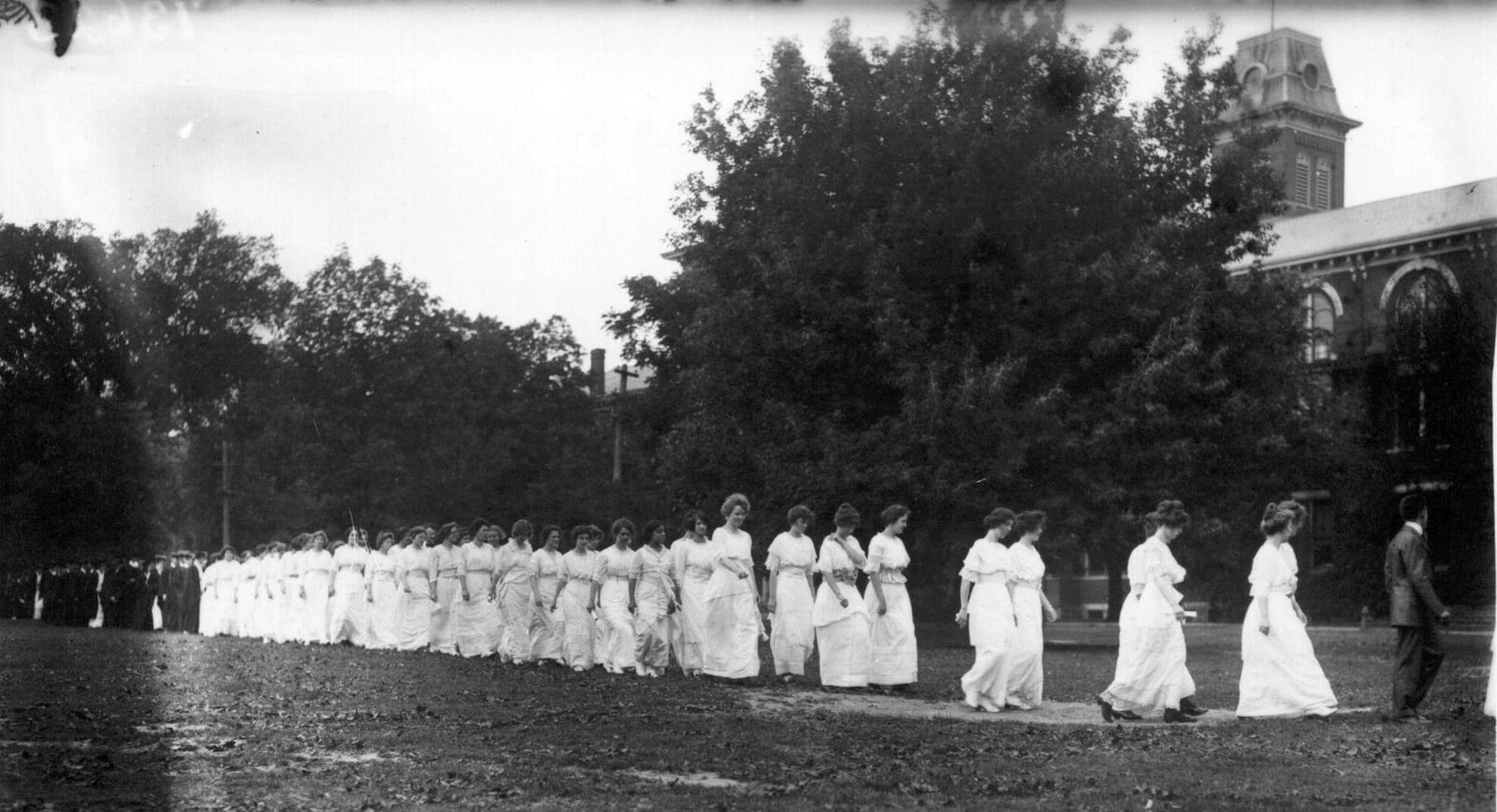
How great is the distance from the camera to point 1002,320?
3112 cm

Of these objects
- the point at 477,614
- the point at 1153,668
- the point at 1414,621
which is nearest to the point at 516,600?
the point at 477,614

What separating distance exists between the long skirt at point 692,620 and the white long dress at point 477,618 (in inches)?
207

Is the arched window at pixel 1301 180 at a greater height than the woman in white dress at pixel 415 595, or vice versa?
the arched window at pixel 1301 180

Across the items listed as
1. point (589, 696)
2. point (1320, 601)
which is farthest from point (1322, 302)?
point (589, 696)

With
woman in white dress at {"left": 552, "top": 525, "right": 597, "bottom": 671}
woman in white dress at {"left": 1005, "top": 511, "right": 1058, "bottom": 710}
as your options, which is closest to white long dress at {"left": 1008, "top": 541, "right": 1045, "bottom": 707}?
woman in white dress at {"left": 1005, "top": 511, "right": 1058, "bottom": 710}

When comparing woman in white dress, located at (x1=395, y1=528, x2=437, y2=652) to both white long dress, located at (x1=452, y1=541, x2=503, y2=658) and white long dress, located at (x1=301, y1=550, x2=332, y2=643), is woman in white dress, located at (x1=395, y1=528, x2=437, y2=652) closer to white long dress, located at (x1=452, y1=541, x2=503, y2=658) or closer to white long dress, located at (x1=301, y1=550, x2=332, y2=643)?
white long dress, located at (x1=452, y1=541, x2=503, y2=658)

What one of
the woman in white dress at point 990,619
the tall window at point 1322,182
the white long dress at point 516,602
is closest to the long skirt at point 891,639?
the woman in white dress at point 990,619

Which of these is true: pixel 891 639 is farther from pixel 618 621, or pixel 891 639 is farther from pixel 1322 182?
pixel 1322 182

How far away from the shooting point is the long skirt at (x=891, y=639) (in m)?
18.4

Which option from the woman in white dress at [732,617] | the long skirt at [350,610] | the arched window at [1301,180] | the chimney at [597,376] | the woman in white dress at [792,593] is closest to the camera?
the woman in white dress at [792,593]

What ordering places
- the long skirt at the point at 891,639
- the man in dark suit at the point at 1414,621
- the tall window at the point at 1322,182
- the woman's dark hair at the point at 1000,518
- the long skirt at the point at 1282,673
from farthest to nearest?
the tall window at the point at 1322,182, the long skirt at the point at 891,639, the woman's dark hair at the point at 1000,518, the long skirt at the point at 1282,673, the man in dark suit at the point at 1414,621

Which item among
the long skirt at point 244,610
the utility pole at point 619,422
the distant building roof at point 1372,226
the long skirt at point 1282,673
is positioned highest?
the distant building roof at point 1372,226

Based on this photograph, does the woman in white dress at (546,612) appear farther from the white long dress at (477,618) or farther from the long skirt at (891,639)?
the long skirt at (891,639)

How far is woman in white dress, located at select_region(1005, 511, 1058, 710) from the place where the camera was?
1634 cm
